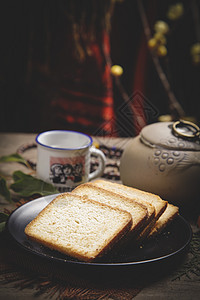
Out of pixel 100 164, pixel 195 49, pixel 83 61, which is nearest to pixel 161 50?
pixel 195 49

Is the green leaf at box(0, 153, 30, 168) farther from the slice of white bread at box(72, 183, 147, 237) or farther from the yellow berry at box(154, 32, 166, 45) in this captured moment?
the yellow berry at box(154, 32, 166, 45)

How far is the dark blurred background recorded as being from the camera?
2.48m

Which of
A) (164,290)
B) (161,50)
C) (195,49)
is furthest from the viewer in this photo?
(195,49)

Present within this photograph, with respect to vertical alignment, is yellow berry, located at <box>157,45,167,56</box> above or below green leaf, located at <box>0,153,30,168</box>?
above

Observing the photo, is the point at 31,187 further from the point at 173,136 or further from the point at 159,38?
the point at 159,38

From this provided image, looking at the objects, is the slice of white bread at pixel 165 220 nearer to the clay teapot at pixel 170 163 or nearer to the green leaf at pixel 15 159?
the clay teapot at pixel 170 163

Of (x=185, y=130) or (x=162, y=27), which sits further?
(x=162, y=27)

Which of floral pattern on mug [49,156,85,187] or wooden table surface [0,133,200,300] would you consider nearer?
wooden table surface [0,133,200,300]

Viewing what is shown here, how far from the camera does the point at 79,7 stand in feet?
8.09

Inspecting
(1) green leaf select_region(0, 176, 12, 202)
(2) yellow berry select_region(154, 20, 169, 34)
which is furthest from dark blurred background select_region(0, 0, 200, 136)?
(1) green leaf select_region(0, 176, 12, 202)

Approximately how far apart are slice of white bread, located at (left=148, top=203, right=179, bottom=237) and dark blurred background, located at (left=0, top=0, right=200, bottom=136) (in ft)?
4.42

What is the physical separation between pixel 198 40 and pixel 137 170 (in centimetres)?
168

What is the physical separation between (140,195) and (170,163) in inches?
5.4

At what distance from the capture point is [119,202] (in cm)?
111
